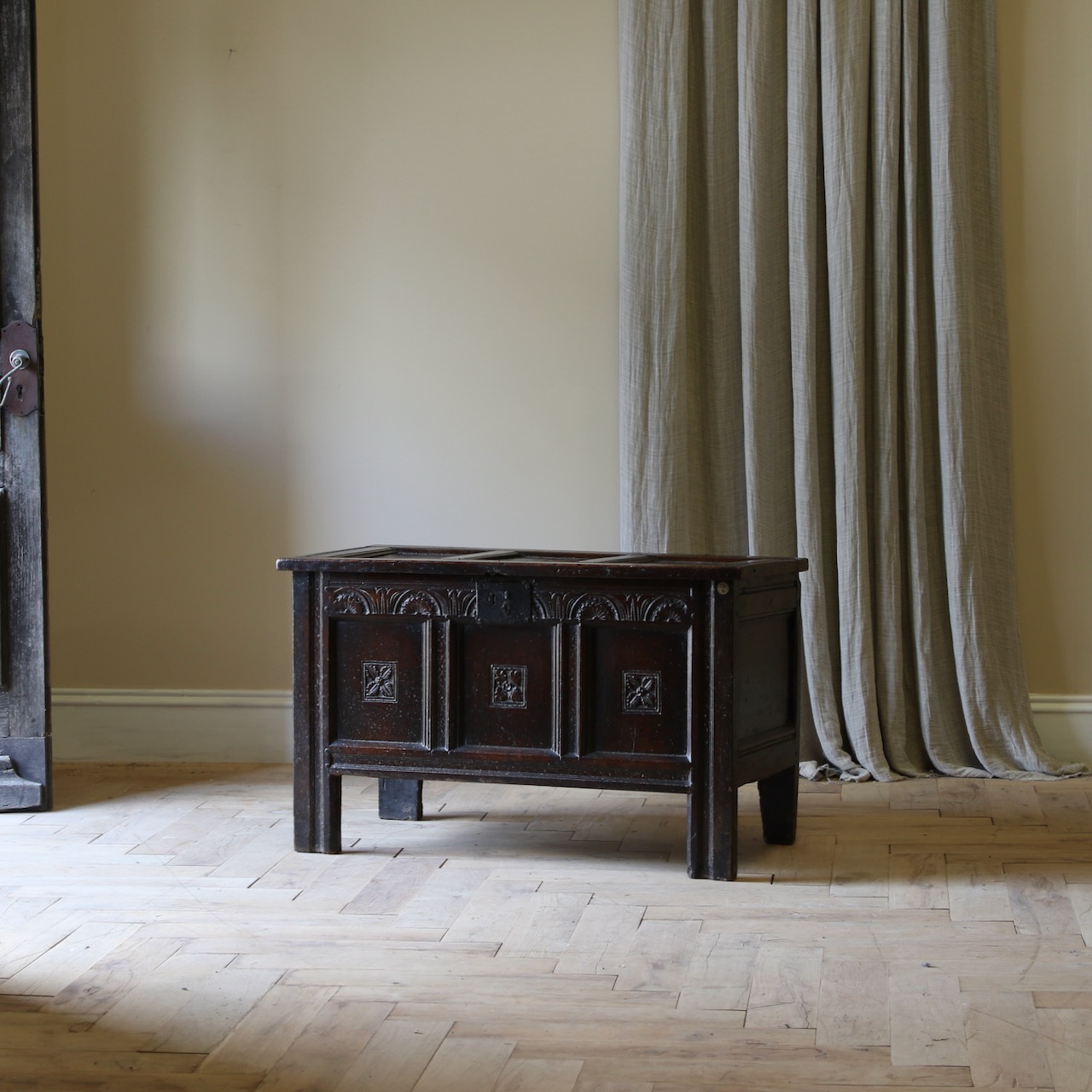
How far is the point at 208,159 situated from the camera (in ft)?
13.5

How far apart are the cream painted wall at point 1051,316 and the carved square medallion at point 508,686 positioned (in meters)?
1.71

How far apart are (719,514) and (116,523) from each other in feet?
5.82

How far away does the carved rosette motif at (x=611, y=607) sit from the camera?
284 centimetres

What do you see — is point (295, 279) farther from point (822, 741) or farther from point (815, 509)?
point (822, 741)

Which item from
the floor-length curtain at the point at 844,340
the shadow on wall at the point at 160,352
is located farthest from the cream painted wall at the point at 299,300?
the floor-length curtain at the point at 844,340

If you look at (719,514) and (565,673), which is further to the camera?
(719,514)

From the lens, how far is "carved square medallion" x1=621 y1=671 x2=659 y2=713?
2.86 m

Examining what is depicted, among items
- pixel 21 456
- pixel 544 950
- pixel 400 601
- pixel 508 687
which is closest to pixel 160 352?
pixel 21 456

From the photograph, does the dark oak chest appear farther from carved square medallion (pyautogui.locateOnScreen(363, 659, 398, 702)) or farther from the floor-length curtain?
the floor-length curtain

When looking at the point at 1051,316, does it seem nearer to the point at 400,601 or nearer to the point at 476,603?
the point at 476,603

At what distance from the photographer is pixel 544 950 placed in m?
2.40

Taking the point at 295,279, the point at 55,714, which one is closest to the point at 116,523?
the point at 55,714

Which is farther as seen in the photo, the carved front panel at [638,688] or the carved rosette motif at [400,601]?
the carved rosette motif at [400,601]

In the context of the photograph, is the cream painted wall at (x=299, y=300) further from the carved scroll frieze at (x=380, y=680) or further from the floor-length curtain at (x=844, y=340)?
the carved scroll frieze at (x=380, y=680)
